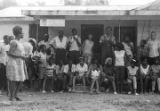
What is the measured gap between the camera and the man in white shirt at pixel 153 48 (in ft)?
42.0

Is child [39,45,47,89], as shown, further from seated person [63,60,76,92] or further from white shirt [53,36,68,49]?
seated person [63,60,76,92]

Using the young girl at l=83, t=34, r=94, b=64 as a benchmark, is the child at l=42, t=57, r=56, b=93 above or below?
below

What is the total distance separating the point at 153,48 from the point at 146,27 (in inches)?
56.9

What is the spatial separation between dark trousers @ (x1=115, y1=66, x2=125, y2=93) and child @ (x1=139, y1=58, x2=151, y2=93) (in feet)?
2.01

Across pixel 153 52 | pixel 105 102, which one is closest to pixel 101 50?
pixel 153 52

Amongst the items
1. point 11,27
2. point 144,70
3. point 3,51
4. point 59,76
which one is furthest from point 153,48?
point 11,27

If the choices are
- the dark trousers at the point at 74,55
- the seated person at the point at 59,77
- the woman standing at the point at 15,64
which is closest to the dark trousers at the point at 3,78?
the seated person at the point at 59,77

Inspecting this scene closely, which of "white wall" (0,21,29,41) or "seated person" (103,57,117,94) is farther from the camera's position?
"white wall" (0,21,29,41)

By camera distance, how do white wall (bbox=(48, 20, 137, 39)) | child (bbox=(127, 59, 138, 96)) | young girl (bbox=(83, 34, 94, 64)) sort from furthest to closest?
white wall (bbox=(48, 20, 137, 39)) < young girl (bbox=(83, 34, 94, 64)) < child (bbox=(127, 59, 138, 96))

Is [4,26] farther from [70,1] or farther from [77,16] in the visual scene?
[70,1]

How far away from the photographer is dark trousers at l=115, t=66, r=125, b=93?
12.7 meters

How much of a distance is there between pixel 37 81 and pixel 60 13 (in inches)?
102

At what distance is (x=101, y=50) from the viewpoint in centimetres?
1425

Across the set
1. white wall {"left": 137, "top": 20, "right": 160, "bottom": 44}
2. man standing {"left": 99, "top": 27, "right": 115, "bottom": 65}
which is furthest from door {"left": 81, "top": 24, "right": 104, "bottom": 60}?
white wall {"left": 137, "top": 20, "right": 160, "bottom": 44}
